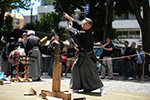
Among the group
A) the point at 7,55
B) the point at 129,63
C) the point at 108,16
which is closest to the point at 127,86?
the point at 129,63

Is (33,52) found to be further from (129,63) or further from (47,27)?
(47,27)

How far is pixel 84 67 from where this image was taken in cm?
703

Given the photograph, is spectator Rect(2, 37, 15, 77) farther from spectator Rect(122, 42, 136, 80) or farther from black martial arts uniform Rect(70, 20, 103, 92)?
black martial arts uniform Rect(70, 20, 103, 92)

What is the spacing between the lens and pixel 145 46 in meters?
16.1

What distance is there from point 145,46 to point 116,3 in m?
8.04

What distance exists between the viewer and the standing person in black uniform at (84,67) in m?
6.98

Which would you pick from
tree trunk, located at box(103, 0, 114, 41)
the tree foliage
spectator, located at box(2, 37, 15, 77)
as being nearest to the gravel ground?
spectator, located at box(2, 37, 15, 77)

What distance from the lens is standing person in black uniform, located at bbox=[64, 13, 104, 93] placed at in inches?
275

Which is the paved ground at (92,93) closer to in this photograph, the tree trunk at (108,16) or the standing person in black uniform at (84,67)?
the standing person in black uniform at (84,67)

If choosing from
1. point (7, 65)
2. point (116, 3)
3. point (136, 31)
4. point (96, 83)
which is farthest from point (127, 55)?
point (136, 31)

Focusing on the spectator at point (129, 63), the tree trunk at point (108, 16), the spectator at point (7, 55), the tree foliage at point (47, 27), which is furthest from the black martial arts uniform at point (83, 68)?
the tree foliage at point (47, 27)

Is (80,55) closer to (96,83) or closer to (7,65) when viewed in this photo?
(96,83)

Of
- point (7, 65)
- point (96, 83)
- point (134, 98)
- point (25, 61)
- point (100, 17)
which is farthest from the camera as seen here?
point (100, 17)

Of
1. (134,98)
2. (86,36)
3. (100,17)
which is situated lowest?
(134,98)
